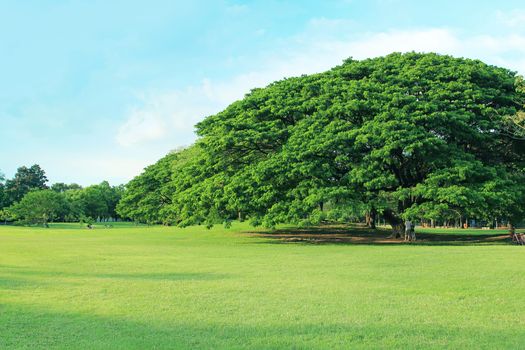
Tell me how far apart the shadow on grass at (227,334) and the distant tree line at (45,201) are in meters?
72.5

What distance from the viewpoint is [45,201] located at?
2968 inches

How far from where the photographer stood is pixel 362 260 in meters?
19.0

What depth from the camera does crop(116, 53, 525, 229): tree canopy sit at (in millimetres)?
28734

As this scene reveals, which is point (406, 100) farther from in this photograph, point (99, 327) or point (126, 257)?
point (99, 327)

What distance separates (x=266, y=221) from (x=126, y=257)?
10.5 metres

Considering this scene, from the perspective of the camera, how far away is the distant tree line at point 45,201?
7588 cm

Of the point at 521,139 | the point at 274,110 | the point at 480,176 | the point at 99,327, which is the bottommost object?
the point at 99,327

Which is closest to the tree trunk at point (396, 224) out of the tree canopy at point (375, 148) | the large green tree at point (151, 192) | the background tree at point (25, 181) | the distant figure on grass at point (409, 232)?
the tree canopy at point (375, 148)

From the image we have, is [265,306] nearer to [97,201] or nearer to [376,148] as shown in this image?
[376,148]

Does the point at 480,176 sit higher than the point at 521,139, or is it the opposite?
the point at 521,139

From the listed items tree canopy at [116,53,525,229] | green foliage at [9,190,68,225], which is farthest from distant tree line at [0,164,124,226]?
tree canopy at [116,53,525,229]

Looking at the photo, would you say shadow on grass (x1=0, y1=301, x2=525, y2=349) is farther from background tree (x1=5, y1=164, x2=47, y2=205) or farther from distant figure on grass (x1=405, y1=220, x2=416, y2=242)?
background tree (x1=5, y1=164, x2=47, y2=205)

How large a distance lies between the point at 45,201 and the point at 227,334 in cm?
7424

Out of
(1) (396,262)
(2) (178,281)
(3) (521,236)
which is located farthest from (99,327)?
(3) (521,236)
